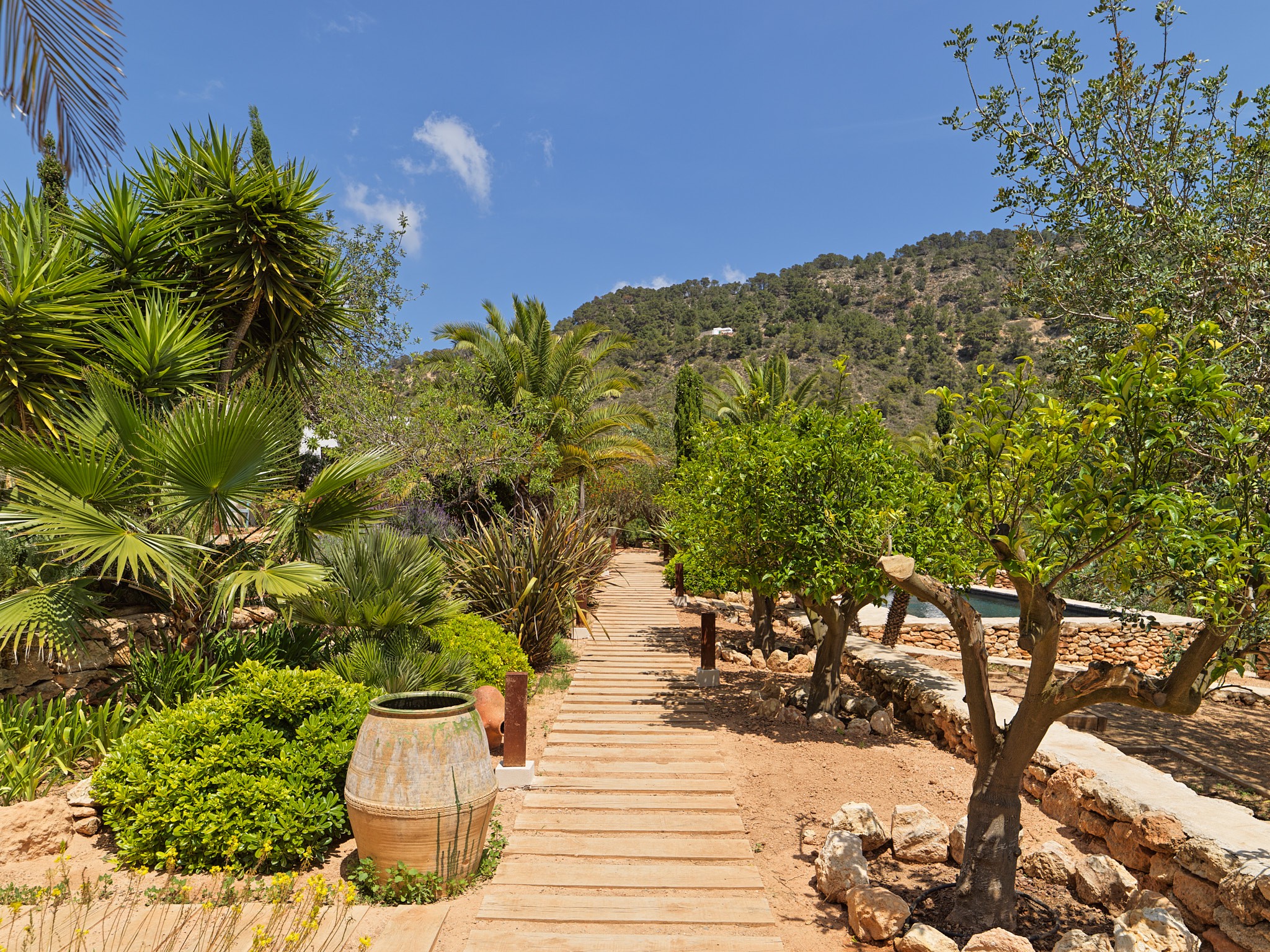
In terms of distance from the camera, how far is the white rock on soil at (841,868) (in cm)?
419

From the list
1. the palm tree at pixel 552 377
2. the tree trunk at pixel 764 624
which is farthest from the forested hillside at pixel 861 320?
the tree trunk at pixel 764 624

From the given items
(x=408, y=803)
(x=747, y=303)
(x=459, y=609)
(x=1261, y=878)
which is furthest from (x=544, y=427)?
(x=747, y=303)

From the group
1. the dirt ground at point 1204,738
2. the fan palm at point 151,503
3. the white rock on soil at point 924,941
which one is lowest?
the dirt ground at point 1204,738

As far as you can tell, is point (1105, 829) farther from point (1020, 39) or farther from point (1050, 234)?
point (1020, 39)

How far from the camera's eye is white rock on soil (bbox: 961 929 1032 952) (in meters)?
3.29

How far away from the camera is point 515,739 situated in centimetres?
601

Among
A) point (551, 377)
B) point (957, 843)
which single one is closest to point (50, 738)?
point (957, 843)

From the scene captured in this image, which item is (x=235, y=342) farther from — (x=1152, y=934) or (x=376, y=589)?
(x=1152, y=934)

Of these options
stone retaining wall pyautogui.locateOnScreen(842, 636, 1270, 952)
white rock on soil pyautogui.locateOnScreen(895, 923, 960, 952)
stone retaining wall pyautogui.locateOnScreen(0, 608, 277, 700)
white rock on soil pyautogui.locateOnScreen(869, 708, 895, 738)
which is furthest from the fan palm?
stone retaining wall pyautogui.locateOnScreen(842, 636, 1270, 952)

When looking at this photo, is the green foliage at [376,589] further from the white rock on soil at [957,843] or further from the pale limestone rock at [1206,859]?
the pale limestone rock at [1206,859]

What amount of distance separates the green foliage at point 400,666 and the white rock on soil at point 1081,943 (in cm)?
470

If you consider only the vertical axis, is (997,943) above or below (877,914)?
above

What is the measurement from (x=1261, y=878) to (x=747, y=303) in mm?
83682

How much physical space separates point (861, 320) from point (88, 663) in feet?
240
